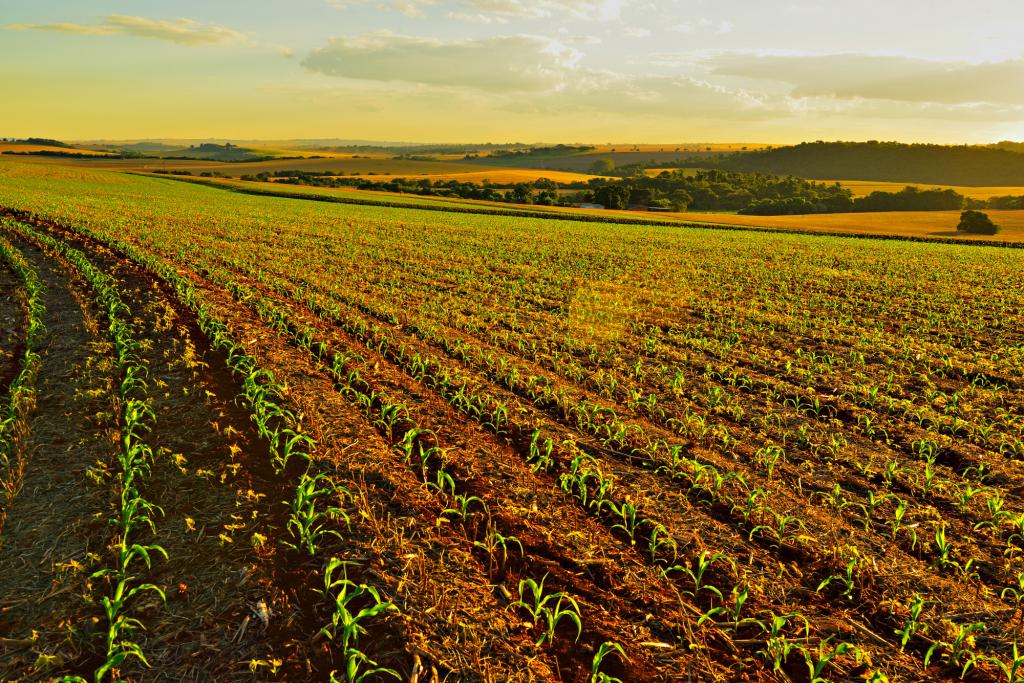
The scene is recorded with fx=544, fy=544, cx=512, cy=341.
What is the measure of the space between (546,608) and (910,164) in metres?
228

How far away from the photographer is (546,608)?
14.5 ft

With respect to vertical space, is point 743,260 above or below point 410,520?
above

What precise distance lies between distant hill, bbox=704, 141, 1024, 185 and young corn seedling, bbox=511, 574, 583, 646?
674ft

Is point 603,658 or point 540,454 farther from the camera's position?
point 540,454

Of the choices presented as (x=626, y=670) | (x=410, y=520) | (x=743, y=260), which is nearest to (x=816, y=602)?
(x=626, y=670)

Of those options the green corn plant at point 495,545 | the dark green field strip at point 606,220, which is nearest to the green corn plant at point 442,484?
the green corn plant at point 495,545

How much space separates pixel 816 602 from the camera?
4941 millimetres

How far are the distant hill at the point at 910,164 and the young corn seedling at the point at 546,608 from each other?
20555 centimetres

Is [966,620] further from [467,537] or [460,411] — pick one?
[460,411]

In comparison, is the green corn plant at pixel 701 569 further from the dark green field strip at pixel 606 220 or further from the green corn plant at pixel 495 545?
the dark green field strip at pixel 606 220

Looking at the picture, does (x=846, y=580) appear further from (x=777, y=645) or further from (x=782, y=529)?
(x=777, y=645)

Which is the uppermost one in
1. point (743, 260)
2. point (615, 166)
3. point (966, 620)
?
point (615, 166)

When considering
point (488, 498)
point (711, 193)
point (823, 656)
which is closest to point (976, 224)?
point (711, 193)

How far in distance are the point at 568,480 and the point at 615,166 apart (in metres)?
205
